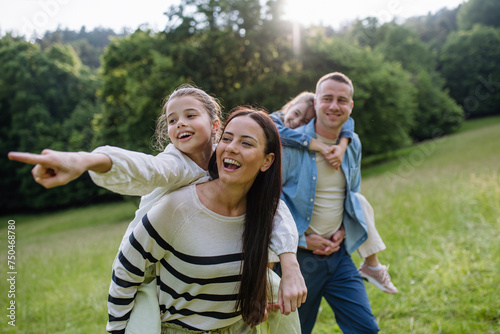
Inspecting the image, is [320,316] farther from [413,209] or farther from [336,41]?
[336,41]

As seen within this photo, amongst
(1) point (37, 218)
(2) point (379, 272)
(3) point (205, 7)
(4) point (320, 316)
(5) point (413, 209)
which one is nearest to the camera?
(2) point (379, 272)

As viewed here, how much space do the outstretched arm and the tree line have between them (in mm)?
10739

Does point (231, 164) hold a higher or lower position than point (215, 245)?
higher

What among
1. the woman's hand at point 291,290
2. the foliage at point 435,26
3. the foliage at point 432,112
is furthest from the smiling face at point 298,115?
the foliage at point 435,26

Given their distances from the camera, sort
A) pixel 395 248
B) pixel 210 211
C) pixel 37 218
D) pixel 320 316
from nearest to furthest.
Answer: pixel 210 211 < pixel 320 316 < pixel 395 248 < pixel 37 218

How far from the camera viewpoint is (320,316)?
15.9ft

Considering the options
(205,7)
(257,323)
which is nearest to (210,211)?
(257,323)

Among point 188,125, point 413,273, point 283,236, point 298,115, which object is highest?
point 188,125

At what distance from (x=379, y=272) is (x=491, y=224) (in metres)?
4.55

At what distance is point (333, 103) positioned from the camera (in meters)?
3.00

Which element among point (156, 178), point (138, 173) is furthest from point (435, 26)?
point (138, 173)

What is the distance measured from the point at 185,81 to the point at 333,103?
16.3m

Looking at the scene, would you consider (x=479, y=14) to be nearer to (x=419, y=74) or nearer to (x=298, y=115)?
(x=419, y=74)

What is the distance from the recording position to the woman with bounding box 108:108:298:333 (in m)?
1.84
